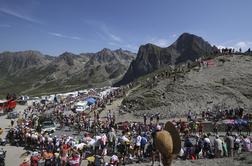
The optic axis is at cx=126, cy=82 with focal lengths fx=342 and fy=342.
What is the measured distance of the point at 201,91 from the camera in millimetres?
46469

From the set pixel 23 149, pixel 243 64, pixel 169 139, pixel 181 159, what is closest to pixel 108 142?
pixel 181 159

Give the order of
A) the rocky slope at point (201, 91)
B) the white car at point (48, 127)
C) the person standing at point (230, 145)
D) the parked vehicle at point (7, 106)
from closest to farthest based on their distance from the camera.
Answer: the person standing at point (230, 145) → the white car at point (48, 127) → the rocky slope at point (201, 91) → the parked vehicle at point (7, 106)

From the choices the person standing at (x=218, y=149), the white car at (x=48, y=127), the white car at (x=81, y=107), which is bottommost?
the person standing at (x=218, y=149)

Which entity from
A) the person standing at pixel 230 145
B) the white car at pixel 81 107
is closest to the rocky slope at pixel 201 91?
the white car at pixel 81 107

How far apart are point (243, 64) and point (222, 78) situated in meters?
5.10

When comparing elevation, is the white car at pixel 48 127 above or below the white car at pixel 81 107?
below

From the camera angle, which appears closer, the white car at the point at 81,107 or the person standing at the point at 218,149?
the person standing at the point at 218,149

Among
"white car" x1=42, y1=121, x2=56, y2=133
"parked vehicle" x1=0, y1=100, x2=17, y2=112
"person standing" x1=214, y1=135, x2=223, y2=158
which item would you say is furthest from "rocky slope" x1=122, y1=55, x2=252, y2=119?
"parked vehicle" x1=0, y1=100, x2=17, y2=112

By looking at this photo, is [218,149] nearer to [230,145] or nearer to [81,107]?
[230,145]

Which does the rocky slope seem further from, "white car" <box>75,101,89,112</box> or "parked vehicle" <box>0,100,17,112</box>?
"parked vehicle" <box>0,100,17,112</box>

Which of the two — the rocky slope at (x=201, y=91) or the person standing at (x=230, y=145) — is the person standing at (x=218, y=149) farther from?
the rocky slope at (x=201, y=91)

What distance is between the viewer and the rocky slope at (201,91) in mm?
44000

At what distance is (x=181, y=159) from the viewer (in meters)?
19.0

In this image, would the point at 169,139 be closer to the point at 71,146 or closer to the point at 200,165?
the point at 200,165
